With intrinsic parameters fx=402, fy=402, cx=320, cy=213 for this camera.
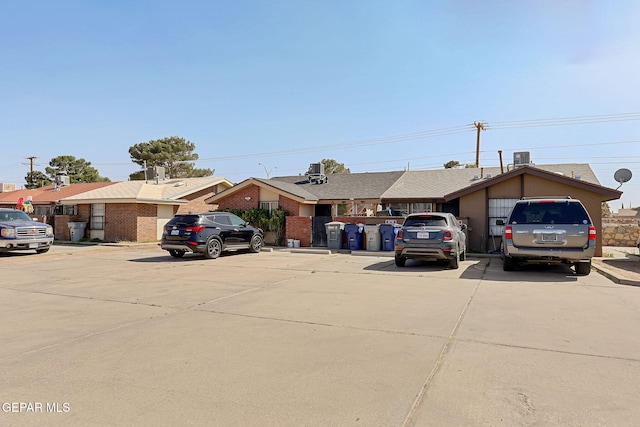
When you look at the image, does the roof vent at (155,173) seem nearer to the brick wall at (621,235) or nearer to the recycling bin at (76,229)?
the recycling bin at (76,229)

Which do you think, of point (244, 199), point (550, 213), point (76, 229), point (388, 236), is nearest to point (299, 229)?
point (244, 199)

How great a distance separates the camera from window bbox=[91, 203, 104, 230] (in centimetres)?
2453

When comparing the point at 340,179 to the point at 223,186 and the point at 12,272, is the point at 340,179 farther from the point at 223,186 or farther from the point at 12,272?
the point at 12,272

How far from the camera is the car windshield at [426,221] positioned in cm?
1134

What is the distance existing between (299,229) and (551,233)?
12062 millimetres

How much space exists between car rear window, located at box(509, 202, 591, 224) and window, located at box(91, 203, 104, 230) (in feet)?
75.7

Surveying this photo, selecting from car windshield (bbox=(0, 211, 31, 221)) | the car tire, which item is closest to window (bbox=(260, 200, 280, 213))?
car windshield (bbox=(0, 211, 31, 221))

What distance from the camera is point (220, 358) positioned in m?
4.29

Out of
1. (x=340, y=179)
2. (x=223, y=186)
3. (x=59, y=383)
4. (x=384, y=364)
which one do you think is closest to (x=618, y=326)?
(x=384, y=364)

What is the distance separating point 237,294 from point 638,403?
6.20 meters

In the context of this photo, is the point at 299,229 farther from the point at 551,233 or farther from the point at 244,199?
the point at 551,233

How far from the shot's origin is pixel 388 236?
16.7 m

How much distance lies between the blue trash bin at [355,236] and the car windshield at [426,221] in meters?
5.92

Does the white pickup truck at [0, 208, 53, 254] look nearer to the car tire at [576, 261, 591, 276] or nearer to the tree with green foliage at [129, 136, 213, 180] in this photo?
the car tire at [576, 261, 591, 276]
